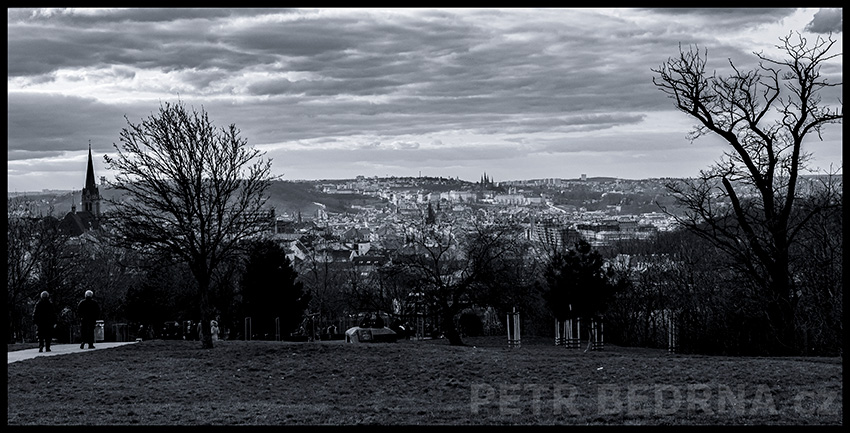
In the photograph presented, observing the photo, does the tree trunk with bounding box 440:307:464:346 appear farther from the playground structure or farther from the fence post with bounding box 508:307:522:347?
the playground structure

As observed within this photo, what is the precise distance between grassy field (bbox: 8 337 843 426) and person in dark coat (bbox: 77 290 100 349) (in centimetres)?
150

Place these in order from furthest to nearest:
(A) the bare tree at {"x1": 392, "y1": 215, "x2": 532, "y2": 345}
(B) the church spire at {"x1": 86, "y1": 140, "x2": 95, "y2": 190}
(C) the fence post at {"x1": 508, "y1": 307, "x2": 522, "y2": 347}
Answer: (B) the church spire at {"x1": 86, "y1": 140, "x2": 95, "y2": 190} → (A) the bare tree at {"x1": 392, "y1": 215, "x2": 532, "y2": 345} → (C) the fence post at {"x1": 508, "y1": 307, "x2": 522, "y2": 347}

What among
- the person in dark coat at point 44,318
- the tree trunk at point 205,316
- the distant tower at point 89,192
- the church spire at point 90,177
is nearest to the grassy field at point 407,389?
the tree trunk at point 205,316

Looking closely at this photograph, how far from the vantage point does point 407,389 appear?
14438 mm

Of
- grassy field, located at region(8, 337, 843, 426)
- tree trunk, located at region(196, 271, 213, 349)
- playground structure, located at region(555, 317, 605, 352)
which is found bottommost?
playground structure, located at region(555, 317, 605, 352)

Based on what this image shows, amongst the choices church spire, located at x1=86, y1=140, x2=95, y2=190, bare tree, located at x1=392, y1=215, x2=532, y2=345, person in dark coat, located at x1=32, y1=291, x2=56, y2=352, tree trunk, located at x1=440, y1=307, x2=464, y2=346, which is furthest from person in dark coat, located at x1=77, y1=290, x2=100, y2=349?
church spire, located at x1=86, y1=140, x2=95, y2=190

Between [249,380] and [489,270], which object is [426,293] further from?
[249,380]

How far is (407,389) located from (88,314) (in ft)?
36.2

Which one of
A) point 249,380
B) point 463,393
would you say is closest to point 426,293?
point 249,380

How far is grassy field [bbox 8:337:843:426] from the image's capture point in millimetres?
10500

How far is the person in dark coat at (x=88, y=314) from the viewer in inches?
868

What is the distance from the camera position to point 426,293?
34594mm

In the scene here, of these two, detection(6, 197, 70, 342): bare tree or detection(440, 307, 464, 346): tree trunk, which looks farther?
detection(6, 197, 70, 342): bare tree

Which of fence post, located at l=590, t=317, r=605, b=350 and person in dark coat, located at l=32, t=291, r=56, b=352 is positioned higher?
person in dark coat, located at l=32, t=291, r=56, b=352
